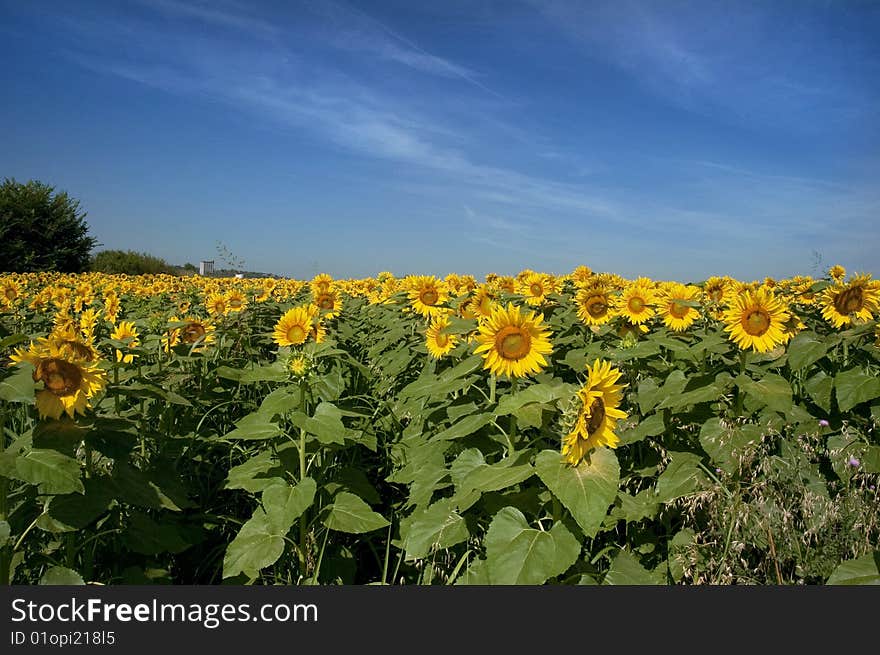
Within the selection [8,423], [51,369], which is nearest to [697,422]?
[51,369]

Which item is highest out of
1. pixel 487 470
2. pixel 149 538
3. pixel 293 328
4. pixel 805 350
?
pixel 805 350

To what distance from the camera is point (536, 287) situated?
611 cm

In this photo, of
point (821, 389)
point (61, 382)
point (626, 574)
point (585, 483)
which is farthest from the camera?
point (821, 389)

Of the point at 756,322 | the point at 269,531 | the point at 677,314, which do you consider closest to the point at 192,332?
the point at 269,531

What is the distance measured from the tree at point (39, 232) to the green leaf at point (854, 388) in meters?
34.1

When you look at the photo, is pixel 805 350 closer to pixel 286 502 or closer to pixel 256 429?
pixel 286 502

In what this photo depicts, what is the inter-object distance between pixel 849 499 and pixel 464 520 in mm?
1679

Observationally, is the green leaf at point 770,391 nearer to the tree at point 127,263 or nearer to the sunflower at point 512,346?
the sunflower at point 512,346

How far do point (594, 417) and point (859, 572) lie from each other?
0.83 meters

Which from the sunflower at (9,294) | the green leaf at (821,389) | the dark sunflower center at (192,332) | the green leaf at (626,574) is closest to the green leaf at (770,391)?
the green leaf at (821,389)

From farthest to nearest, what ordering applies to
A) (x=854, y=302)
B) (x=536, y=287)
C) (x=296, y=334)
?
(x=536, y=287), (x=296, y=334), (x=854, y=302)

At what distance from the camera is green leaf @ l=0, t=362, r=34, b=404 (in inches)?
73.7

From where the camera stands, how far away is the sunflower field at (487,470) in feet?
6.48

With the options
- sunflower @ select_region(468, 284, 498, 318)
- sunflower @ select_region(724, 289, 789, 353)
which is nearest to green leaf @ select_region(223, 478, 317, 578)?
sunflower @ select_region(468, 284, 498, 318)
